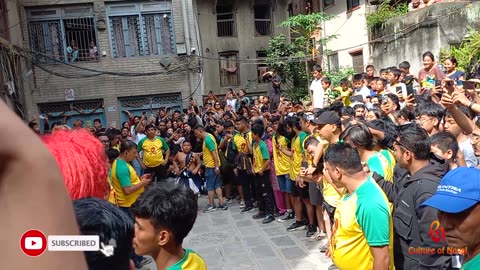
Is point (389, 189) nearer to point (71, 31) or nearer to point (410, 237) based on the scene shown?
point (410, 237)

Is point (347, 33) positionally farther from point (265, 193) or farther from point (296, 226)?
point (296, 226)

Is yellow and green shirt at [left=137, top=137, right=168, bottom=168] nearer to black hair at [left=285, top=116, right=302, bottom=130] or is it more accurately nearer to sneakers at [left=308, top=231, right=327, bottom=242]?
black hair at [left=285, top=116, right=302, bottom=130]

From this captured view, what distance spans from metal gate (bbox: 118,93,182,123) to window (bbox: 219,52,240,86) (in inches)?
149

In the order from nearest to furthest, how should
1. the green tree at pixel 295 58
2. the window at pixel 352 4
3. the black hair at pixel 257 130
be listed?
the black hair at pixel 257 130, the window at pixel 352 4, the green tree at pixel 295 58

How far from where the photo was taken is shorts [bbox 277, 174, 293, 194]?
6602mm

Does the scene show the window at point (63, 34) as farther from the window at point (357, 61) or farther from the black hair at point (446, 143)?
the black hair at point (446, 143)

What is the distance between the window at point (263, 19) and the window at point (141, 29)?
5.53m

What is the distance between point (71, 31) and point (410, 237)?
15.5 m

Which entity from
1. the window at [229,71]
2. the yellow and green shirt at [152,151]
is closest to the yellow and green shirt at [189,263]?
the yellow and green shirt at [152,151]

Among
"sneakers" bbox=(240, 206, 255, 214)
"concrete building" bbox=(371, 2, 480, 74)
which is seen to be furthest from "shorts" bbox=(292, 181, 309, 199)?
"concrete building" bbox=(371, 2, 480, 74)

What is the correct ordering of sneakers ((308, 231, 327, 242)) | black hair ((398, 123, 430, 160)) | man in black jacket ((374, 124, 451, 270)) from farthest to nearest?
sneakers ((308, 231, 327, 242)), black hair ((398, 123, 430, 160)), man in black jacket ((374, 124, 451, 270))

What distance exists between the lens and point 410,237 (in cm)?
277

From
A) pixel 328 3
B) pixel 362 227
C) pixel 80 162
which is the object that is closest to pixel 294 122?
pixel 362 227

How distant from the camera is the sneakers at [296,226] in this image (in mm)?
6375
